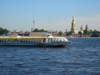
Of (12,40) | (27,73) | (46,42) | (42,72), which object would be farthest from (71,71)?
(12,40)

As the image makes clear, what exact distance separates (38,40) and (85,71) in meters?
42.4

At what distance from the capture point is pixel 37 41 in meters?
69.8

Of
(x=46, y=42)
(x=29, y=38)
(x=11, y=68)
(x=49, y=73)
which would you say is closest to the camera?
(x=49, y=73)

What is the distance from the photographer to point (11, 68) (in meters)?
30.1

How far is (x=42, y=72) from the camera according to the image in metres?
27.8

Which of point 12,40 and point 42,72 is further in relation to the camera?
point 12,40

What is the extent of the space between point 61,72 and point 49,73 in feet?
4.92

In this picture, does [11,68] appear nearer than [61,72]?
No

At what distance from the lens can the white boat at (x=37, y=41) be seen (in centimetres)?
6444

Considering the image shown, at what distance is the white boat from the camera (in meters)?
64.4

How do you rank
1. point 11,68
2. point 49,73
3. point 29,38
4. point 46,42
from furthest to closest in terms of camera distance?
point 29,38 < point 46,42 < point 11,68 < point 49,73

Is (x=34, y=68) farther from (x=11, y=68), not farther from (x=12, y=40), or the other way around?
(x=12, y=40)

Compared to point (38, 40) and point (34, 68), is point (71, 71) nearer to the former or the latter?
point (34, 68)

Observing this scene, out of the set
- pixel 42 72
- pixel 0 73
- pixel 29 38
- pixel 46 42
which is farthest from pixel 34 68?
pixel 29 38
